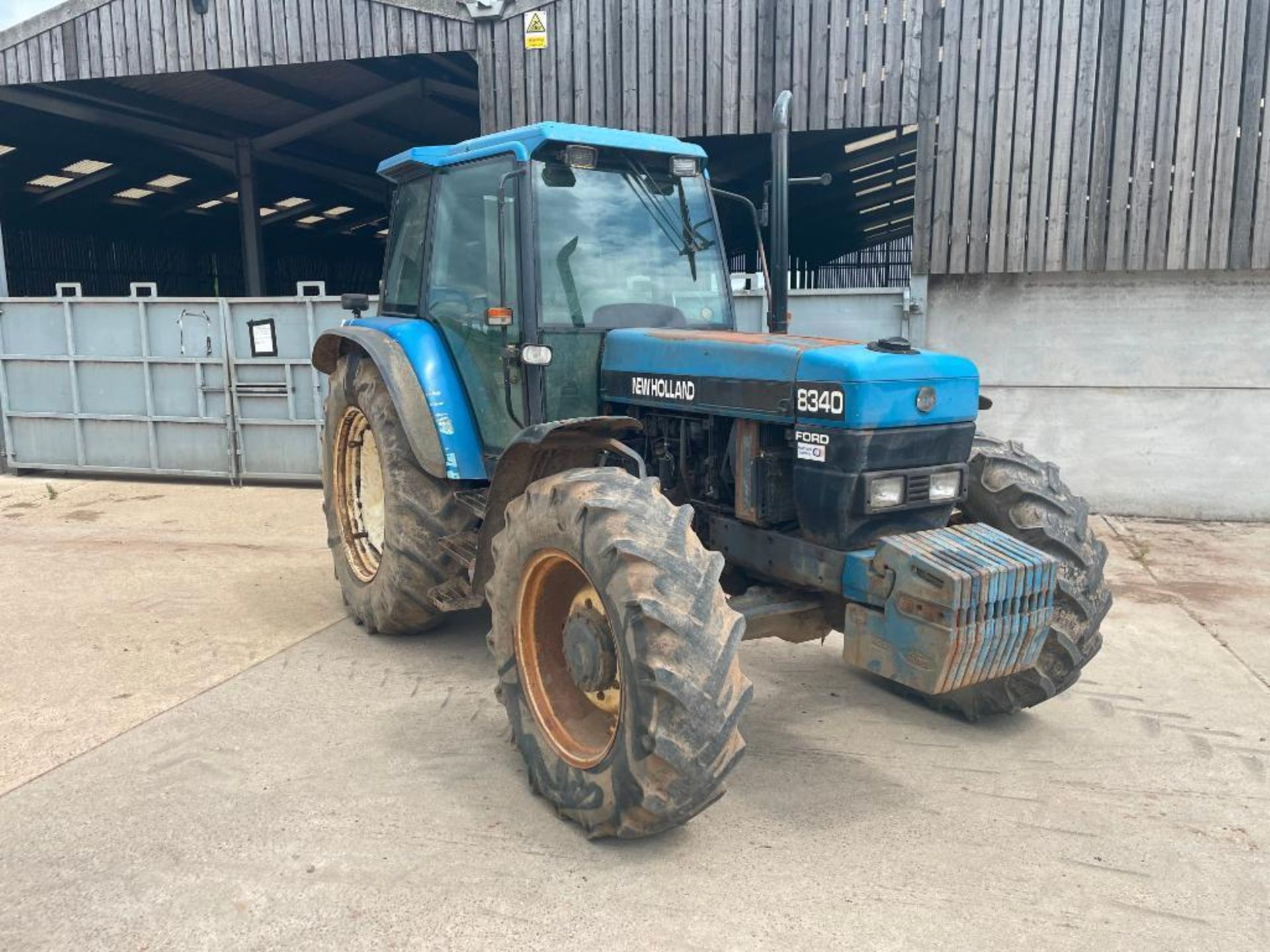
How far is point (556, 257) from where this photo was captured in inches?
157

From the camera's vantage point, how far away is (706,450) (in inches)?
150

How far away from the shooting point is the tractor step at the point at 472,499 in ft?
14.5

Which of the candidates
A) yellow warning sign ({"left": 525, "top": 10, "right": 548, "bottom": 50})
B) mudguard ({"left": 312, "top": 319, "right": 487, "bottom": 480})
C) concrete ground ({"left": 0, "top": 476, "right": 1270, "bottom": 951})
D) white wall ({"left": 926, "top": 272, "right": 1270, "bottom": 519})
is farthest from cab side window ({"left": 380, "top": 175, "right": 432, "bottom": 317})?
white wall ({"left": 926, "top": 272, "right": 1270, "bottom": 519})

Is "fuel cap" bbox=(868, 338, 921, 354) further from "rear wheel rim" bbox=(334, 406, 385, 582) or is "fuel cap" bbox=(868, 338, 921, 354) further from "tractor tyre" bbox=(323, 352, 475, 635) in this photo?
"rear wheel rim" bbox=(334, 406, 385, 582)

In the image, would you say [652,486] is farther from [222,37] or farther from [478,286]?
[222,37]

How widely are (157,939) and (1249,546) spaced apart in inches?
295

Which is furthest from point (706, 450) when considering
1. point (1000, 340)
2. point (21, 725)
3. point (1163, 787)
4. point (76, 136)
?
point (76, 136)

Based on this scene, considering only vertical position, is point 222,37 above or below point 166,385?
above

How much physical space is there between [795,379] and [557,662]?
130 cm

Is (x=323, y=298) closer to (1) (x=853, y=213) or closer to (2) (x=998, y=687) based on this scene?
(2) (x=998, y=687)

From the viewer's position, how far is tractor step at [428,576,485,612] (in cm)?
437

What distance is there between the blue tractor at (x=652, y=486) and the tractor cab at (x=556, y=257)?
0.04 ft

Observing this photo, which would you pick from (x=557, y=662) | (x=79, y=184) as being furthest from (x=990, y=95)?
(x=79, y=184)

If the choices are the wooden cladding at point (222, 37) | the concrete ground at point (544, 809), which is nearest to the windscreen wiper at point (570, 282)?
the concrete ground at point (544, 809)
